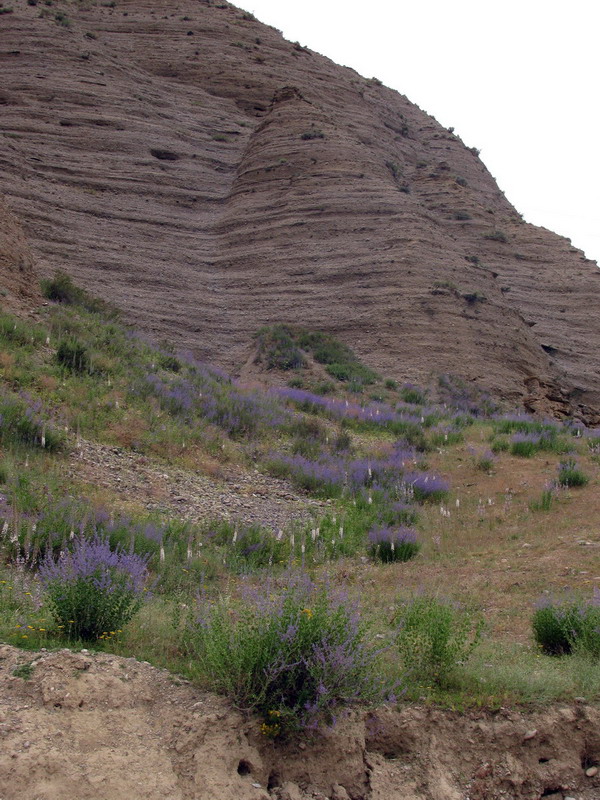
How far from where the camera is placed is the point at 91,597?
4512mm

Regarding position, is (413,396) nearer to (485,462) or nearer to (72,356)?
(485,462)

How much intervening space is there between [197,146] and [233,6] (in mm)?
18903

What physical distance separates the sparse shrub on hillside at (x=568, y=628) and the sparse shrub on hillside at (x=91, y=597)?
115 inches

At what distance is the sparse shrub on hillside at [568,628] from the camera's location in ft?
16.9

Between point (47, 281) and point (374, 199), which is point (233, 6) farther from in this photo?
point (47, 281)

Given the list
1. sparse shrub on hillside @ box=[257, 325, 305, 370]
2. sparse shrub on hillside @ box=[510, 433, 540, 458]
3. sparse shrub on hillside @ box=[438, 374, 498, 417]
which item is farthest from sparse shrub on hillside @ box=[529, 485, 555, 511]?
sparse shrub on hillside @ box=[257, 325, 305, 370]

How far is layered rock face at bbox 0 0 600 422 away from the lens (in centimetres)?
2298

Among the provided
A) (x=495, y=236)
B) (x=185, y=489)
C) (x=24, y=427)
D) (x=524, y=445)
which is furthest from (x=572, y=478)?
(x=495, y=236)

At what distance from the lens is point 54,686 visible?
3.84m

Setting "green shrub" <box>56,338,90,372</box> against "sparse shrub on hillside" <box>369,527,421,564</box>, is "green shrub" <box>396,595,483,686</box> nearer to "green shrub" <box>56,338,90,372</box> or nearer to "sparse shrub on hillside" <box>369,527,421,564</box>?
"sparse shrub on hillside" <box>369,527,421,564</box>

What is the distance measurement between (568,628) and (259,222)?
24.0 meters

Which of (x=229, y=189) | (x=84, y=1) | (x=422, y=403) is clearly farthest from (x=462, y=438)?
(x=84, y=1)

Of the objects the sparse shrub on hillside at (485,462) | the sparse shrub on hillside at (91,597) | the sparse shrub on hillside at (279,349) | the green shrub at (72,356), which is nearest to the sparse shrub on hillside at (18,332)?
the green shrub at (72,356)

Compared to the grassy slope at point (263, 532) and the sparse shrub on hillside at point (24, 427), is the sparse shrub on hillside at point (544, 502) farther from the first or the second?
the sparse shrub on hillside at point (24, 427)
